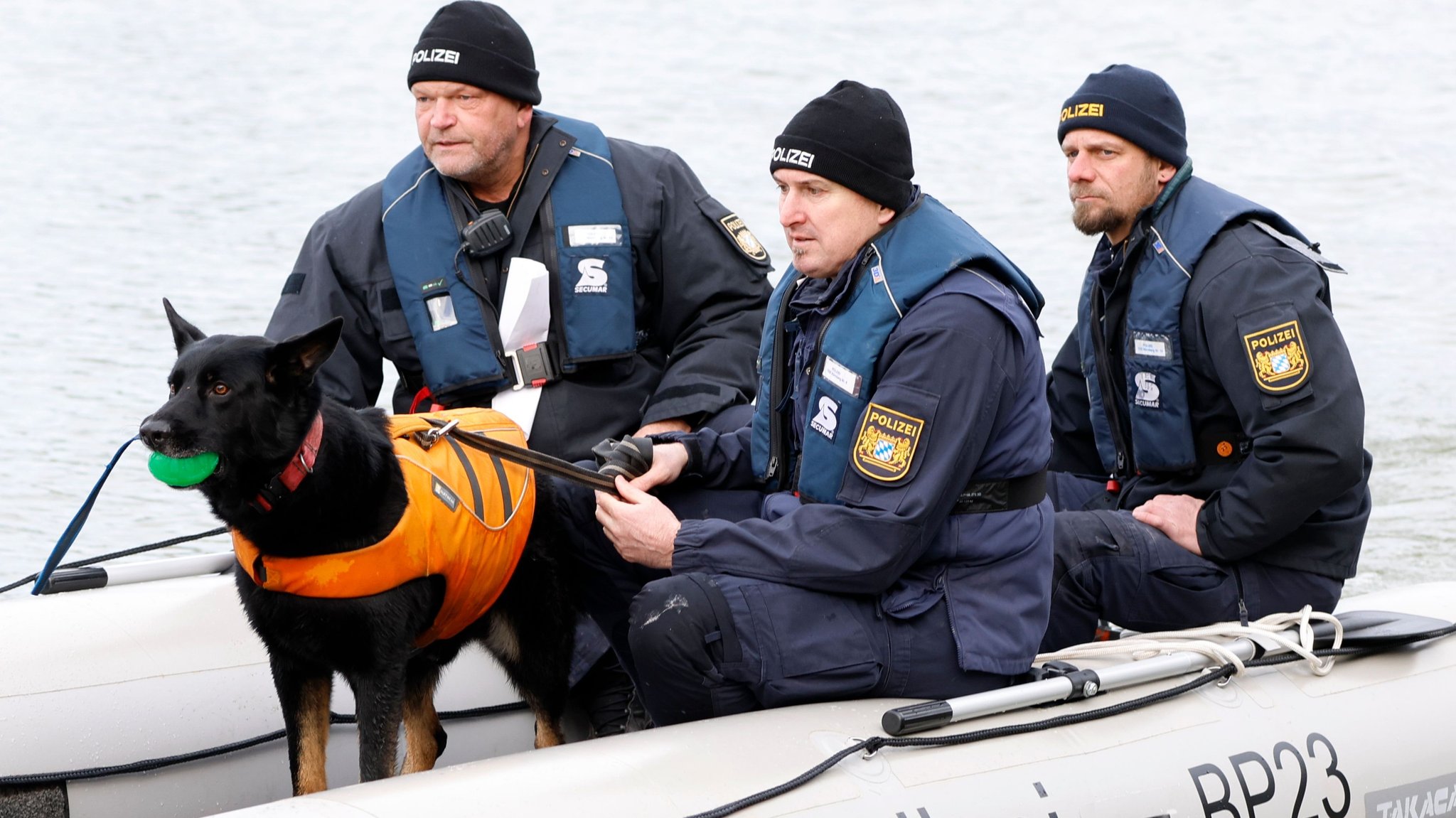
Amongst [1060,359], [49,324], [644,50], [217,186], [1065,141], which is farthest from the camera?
[644,50]

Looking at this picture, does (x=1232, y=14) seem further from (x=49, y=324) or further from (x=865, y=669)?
(x=865, y=669)

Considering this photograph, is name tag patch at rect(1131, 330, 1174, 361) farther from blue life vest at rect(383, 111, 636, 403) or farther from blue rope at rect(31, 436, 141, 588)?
blue rope at rect(31, 436, 141, 588)

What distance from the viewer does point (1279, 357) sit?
3.72m

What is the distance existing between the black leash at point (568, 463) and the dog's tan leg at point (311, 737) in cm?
55

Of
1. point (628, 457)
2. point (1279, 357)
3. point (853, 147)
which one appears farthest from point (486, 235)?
point (1279, 357)

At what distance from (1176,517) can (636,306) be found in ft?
4.85

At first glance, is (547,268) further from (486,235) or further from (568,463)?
(568,463)

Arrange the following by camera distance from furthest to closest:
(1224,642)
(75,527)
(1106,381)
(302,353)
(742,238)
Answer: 1. (742,238)
2. (1106,381)
3. (1224,642)
4. (75,527)
5. (302,353)

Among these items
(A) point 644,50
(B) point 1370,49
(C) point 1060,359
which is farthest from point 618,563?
(B) point 1370,49

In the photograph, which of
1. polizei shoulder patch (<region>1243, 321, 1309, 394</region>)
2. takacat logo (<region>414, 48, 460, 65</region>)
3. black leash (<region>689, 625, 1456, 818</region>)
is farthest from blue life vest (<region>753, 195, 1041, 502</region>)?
takacat logo (<region>414, 48, 460, 65</region>)

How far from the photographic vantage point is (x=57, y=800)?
11.8ft

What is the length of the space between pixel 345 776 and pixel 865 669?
59.4 inches

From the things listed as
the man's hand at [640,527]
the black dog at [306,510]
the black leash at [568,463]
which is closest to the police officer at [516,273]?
the black leash at [568,463]

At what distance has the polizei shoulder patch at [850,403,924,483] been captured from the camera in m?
2.98
